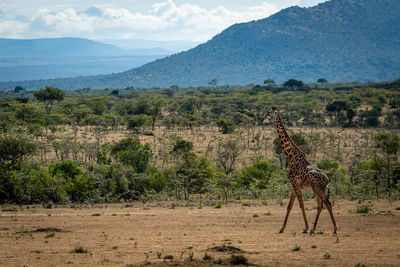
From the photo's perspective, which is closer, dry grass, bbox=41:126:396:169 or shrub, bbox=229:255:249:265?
shrub, bbox=229:255:249:265

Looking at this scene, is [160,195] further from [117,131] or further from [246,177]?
[117,131]

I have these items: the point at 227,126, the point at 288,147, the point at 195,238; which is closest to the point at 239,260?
the point at 195,238

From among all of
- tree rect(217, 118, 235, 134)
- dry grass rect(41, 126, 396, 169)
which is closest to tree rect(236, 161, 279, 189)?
dry grass rect(41, 126, 396, 169)

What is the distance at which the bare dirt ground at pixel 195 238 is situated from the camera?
10.9 metres

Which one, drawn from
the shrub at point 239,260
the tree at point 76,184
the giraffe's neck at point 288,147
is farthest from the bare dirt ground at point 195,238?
the tree at point 76,184

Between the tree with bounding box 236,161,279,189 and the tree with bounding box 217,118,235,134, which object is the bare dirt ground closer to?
the tree with bounding box 236,161,279,189

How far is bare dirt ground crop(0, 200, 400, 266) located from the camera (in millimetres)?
10859

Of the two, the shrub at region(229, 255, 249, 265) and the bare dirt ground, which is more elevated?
the shrub at region(229, 255, 249, 265)

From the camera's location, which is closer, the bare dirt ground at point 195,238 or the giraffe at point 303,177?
the bare dirt ground at point 195,238

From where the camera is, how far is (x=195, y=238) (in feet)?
44.2

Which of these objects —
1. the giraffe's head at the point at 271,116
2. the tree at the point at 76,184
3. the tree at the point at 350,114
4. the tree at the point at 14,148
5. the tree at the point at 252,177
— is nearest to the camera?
the giraffe's head at the point at 271,116

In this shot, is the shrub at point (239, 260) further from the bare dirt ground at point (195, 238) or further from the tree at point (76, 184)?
the tree at point (76, 184)

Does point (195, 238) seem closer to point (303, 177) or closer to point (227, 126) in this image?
point (303, 177)

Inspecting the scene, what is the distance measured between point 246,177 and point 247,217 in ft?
39.6
